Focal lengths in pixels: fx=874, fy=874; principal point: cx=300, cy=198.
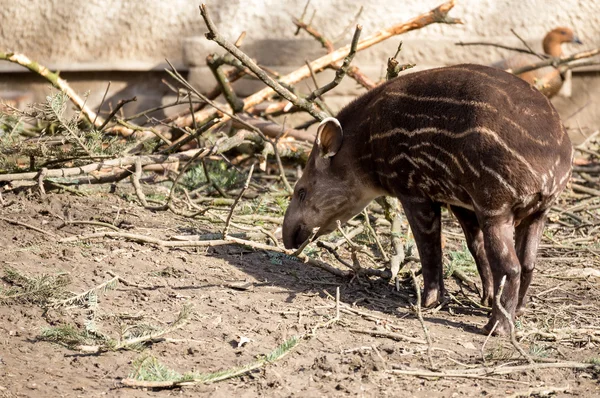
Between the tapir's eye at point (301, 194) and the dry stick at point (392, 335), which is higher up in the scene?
the tapir's eye at point (301, 194)

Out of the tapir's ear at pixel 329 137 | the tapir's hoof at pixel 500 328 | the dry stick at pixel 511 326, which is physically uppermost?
the tapir's ear at pixel 329 137

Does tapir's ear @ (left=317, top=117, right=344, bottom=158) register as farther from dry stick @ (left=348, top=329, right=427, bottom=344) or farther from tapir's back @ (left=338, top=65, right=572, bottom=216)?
dry stick @ (left=348, top=329, right=427, bottom=344)

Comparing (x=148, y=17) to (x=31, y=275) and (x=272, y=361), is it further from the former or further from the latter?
(x=272, y=361)

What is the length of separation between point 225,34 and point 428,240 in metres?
5.96

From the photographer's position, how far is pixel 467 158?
4695mm

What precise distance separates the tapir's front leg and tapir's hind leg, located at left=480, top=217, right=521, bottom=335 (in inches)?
22.2

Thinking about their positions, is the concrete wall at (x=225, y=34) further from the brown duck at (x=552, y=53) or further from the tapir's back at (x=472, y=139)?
the tapir's back at (x=472, y=139)

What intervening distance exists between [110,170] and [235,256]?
57.8 inches

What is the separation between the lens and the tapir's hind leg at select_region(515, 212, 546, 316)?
5020 millimetres

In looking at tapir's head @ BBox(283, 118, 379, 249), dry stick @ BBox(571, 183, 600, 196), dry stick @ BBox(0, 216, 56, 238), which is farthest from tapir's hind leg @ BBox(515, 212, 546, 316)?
dry stick @ BBox(571, 183, 600, 196)

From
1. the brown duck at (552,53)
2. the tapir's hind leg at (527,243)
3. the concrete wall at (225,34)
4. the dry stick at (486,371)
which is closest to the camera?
the dry stick at (486,371)

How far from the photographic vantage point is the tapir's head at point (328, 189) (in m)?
5.89

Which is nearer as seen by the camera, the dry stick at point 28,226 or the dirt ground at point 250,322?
the dirt ground at point 250,322

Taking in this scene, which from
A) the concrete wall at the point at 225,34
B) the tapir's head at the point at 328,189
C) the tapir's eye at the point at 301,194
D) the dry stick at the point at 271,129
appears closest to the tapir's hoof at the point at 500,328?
the tapir's head at the point at 328,189
